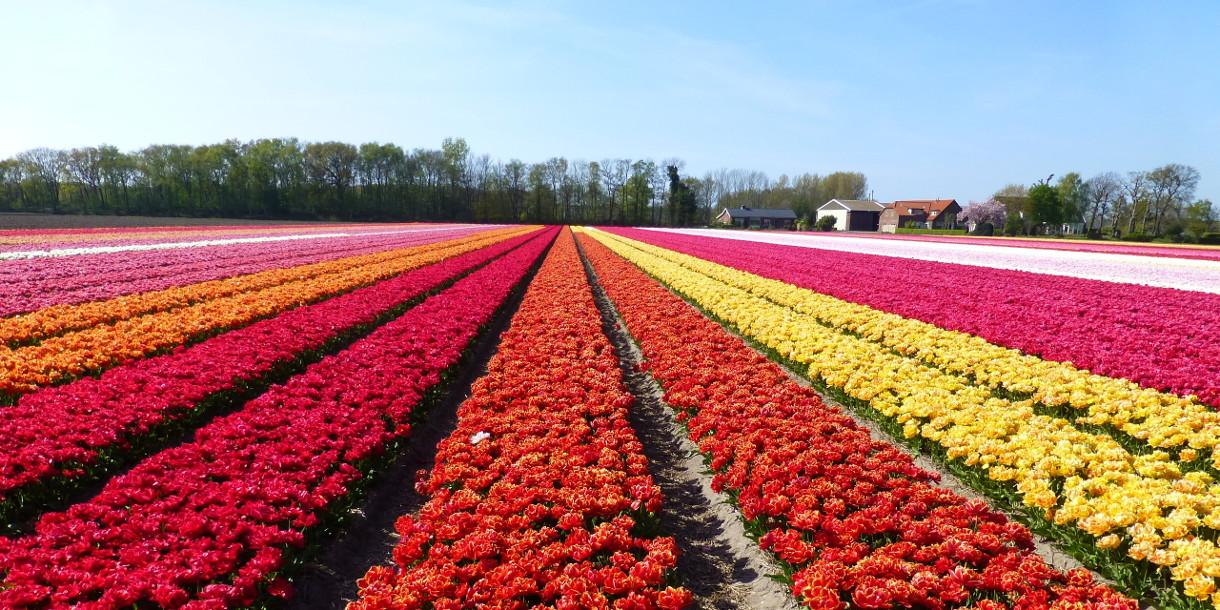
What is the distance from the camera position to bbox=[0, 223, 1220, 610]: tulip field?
3668 mm

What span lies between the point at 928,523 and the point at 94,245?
3672cm

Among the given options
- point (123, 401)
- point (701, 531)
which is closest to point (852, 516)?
point (701, 531)

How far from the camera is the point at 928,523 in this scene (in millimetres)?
4145

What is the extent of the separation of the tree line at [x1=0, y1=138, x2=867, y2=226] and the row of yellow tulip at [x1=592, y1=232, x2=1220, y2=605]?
94944 mm

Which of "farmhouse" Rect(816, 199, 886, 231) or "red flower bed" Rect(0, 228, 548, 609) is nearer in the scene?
"red flower bed" Rect(0, 228, 548, 609)

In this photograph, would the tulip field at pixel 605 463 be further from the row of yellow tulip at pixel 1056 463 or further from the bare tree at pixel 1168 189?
the bare tree at pixel 1168 189

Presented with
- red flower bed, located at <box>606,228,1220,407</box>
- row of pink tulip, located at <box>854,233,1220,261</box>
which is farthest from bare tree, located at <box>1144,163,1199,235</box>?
red flower bed, located at <box>606,228,1220,407</box>

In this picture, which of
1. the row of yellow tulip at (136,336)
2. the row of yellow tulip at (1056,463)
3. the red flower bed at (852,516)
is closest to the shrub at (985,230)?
the row of yellow tulip at (1056,463)

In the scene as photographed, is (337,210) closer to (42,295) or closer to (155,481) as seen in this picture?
(42,295)

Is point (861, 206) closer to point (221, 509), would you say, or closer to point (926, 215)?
point (926, 215)

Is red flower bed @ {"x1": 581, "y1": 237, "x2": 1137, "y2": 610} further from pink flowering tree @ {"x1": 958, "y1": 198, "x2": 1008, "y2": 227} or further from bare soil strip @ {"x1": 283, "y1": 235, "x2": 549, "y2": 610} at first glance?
pink flowering tree @ {"x1": 958, "y1": 198, "x2": 1008, "y2": 227}

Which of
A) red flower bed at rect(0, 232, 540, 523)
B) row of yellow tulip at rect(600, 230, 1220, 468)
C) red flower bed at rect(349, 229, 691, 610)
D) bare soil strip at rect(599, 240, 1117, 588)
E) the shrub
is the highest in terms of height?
the shrub

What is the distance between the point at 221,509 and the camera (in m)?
4.26

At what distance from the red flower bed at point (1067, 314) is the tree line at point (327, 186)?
87.9 metres
